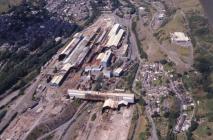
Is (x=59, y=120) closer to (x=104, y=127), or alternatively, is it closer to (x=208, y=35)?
(x=104, y=127)

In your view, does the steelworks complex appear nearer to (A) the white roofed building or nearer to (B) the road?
(B) the road

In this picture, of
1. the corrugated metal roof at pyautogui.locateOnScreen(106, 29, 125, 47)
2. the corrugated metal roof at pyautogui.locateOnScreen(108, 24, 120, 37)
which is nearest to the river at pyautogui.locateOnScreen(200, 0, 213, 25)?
the corrugated metal roof at pyautogui.locateOnScreen(106, 29, 125, 47)

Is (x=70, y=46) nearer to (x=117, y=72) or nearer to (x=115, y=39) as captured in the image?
(x=115, y=39)

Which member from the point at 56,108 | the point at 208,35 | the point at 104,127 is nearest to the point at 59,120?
the point at 56,108

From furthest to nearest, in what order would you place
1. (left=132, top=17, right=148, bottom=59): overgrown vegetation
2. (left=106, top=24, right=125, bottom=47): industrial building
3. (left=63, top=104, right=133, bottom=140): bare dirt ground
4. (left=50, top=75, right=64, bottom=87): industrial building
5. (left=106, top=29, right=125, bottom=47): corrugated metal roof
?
1. (left=106, top=24, right=125, bottom=47): industrial building
2. (left=106, top=29, right=125, bottom=47): corrugated metal roof
3. (left=132, top=17, right=148, bottom=59): overgrown vegetation
4. (left=50, top=75, right=64, bottom=87): industrial building
5. (left=63, top=104, right=133, bottom=140): bare dirt ground

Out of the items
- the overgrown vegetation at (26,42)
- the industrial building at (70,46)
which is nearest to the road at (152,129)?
the overgrown vegetation at (26,42)

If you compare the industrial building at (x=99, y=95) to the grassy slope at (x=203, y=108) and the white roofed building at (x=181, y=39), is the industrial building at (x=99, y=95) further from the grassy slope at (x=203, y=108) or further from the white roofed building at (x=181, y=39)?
the white roofed building at (x=181, y=39)
